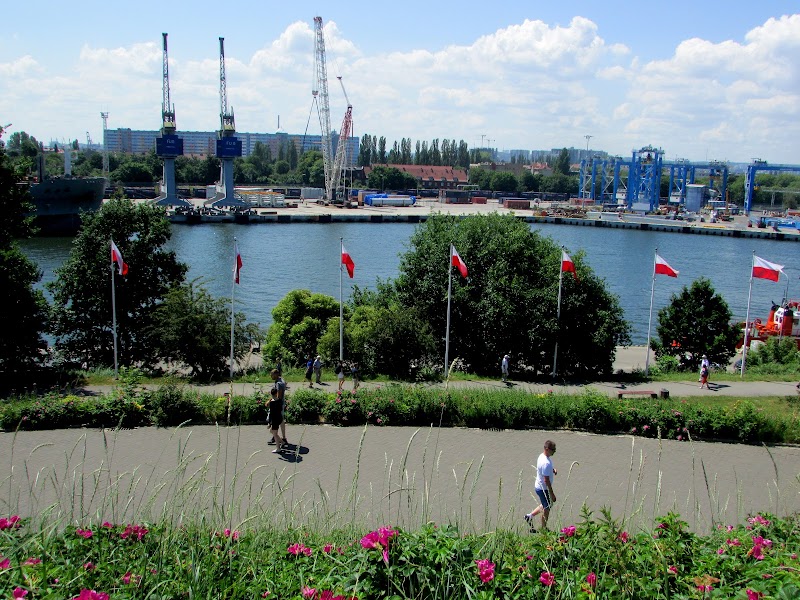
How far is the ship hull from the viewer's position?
2857 inches

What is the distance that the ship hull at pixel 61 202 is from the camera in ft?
238

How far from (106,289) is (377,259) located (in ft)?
136

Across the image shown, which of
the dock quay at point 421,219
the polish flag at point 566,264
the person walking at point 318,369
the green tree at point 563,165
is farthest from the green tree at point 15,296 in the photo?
the green tree at point 563,165

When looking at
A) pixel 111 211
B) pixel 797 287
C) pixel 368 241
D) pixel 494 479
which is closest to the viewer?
pixel 494 479

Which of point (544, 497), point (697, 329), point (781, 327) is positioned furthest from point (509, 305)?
point (781, 327)

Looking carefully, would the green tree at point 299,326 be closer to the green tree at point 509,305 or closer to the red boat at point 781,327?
the green tree at point 509,305

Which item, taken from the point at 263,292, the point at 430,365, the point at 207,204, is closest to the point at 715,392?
the point at 430,365

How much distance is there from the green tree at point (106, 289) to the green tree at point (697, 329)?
17480 millimetres

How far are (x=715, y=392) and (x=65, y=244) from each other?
6111cm

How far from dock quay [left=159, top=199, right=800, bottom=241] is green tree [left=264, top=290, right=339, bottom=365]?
2509 inches

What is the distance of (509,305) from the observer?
66.9ft

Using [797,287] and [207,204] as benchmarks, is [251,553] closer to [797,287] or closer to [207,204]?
[797,287]

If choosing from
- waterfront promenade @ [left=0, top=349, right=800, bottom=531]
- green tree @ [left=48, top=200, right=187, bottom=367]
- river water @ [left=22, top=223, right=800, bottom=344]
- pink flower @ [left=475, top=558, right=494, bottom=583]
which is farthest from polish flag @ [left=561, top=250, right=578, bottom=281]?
pink flower @ [left=475, top=558, right=494, bottom=583]

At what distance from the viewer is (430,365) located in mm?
20406
